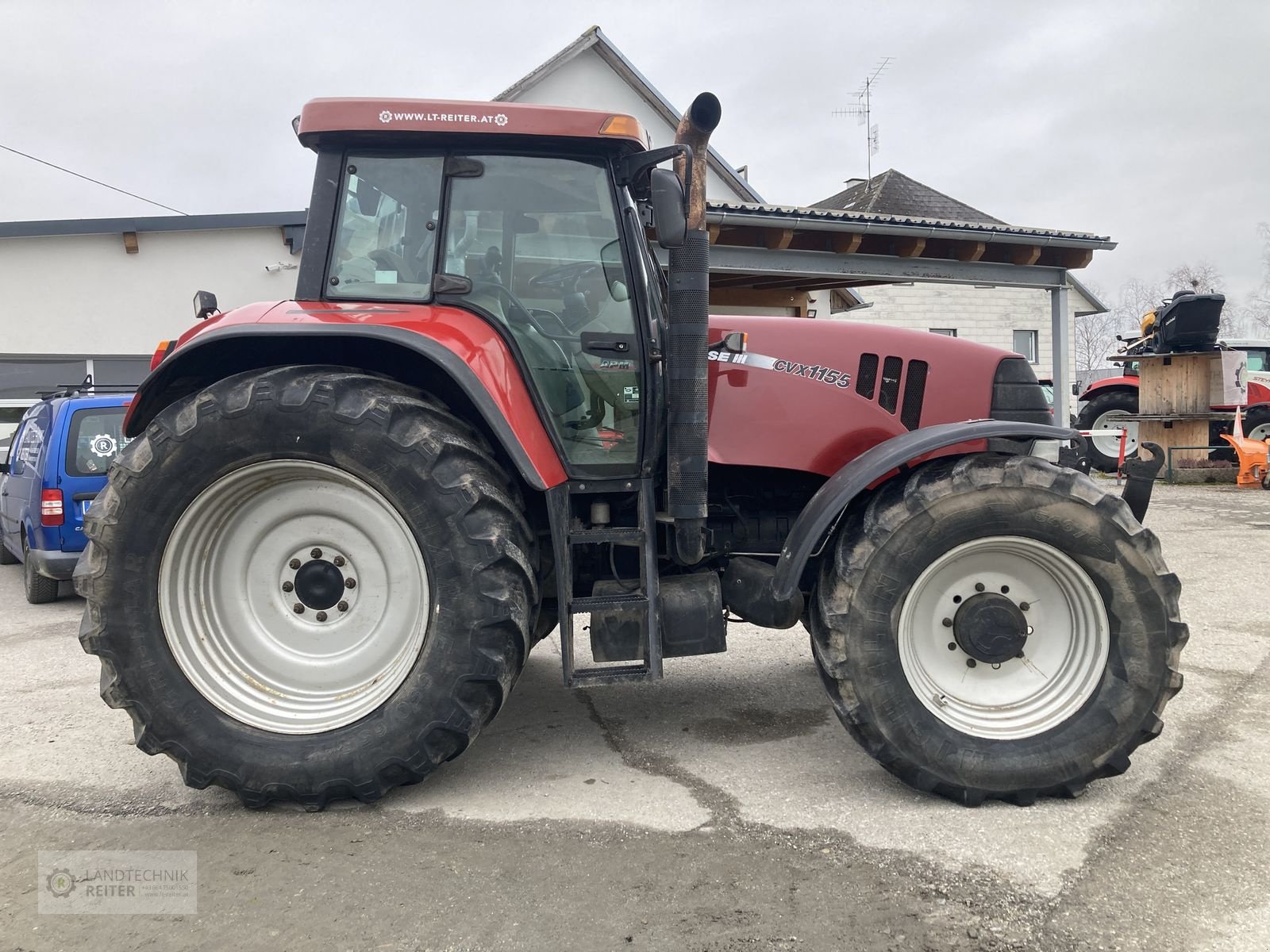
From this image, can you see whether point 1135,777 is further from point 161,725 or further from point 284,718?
point 161,725

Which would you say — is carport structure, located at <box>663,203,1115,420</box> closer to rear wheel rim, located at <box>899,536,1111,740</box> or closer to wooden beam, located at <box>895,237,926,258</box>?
wooden beam, located at <box>895,237,926,258</box>

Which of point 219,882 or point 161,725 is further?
point 161,725

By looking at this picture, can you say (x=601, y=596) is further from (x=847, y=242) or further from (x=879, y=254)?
(x=879, y=254)

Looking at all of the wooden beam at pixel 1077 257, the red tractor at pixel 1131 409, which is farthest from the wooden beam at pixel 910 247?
the red tractor at pixel 1131 409

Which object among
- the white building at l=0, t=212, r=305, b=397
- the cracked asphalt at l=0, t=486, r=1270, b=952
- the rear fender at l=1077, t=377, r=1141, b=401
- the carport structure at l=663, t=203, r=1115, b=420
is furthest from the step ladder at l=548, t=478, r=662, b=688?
the rear fender at l=1077, t=377, r=1141, b=401

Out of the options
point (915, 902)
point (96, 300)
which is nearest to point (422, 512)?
point (915, 902)

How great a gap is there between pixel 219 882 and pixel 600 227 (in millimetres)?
2443

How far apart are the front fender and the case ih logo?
1.73m

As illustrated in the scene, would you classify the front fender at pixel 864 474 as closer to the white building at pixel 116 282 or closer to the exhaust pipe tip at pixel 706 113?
the exhaust pipe tip at pixel 706 113

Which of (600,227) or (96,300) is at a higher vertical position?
(96,300)

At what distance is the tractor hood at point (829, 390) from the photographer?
3631 millimetres

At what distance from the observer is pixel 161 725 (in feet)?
10.0

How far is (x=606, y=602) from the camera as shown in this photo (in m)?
3.25
